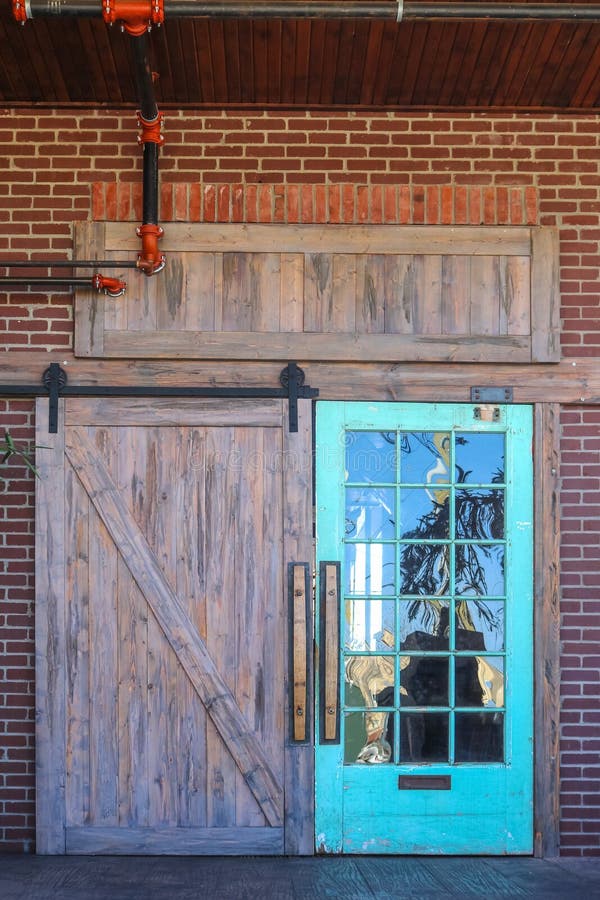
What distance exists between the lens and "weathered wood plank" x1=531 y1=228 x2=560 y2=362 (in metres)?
4.90

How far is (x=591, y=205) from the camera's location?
498 centimetres

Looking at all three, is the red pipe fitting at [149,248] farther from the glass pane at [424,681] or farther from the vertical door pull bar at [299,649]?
the glass pane at [424,681]

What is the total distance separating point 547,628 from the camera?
484 cm

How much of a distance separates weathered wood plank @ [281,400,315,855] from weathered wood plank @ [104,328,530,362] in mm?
311

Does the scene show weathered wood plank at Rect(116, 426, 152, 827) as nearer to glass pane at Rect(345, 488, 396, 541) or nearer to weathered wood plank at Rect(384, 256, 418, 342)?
glass pane at Rect(345, 488, 396, 541)

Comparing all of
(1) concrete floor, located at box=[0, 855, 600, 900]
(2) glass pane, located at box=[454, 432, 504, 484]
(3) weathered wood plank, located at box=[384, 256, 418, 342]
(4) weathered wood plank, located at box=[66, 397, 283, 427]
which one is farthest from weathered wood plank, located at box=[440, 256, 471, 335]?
(1) concrete floor, located at box=[0, 855, 600, 900]

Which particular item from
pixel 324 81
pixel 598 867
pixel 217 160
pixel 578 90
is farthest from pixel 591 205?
pixel 598 867

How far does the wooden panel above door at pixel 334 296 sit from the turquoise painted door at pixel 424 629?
1.18 ft

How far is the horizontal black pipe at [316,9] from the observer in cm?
423

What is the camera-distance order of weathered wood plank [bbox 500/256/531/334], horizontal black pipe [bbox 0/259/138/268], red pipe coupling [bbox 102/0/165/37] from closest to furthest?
red pipe coupling [bbox 102/0/165/37], horizontal black pipe [bbox 0/259/138/268], weathered wood plank [bbox 500/256/531/334]

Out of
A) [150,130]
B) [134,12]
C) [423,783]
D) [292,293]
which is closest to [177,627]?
[423,783]

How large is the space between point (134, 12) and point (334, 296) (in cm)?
165

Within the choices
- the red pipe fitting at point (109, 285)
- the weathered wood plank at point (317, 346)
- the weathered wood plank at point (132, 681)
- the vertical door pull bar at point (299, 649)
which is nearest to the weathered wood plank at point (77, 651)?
the weathered wood plank at point (132, 681)

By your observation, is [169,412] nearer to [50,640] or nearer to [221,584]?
[221,584]
